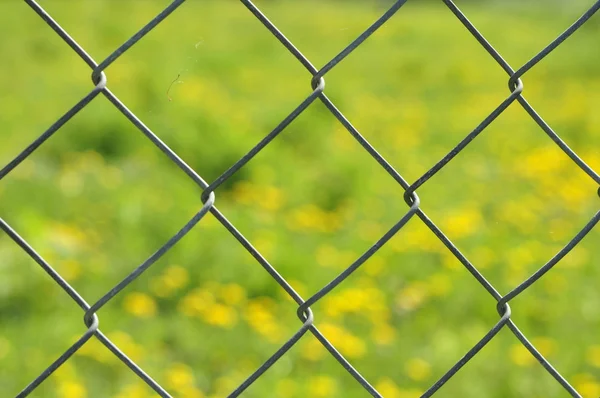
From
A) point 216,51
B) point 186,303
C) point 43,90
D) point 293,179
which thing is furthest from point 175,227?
point 216,51

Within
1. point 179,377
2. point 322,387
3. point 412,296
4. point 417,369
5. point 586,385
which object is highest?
point 179,377

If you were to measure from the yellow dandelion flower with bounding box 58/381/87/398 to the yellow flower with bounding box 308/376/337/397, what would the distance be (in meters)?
0.62

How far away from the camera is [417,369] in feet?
8.23

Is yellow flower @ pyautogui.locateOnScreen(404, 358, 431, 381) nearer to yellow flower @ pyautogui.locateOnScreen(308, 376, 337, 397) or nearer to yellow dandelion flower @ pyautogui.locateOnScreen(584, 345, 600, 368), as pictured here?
yellow flower @ pyautogui.locateOnScreen(308, 376, 337, 397)

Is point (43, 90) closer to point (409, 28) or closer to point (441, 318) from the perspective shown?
point (441, 318)

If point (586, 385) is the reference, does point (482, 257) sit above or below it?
above

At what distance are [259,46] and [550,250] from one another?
15.3ft

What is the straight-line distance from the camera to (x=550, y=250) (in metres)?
3.44

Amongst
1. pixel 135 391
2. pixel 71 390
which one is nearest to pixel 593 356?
pixel 135 391

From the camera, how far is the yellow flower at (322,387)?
2.32 metres

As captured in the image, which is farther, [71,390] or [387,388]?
→ [387,388]

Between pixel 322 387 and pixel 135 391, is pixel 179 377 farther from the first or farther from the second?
pixel 322 387

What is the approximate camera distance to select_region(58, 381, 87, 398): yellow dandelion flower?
2.20 metres

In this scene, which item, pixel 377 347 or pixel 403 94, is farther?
pixel 403 94
